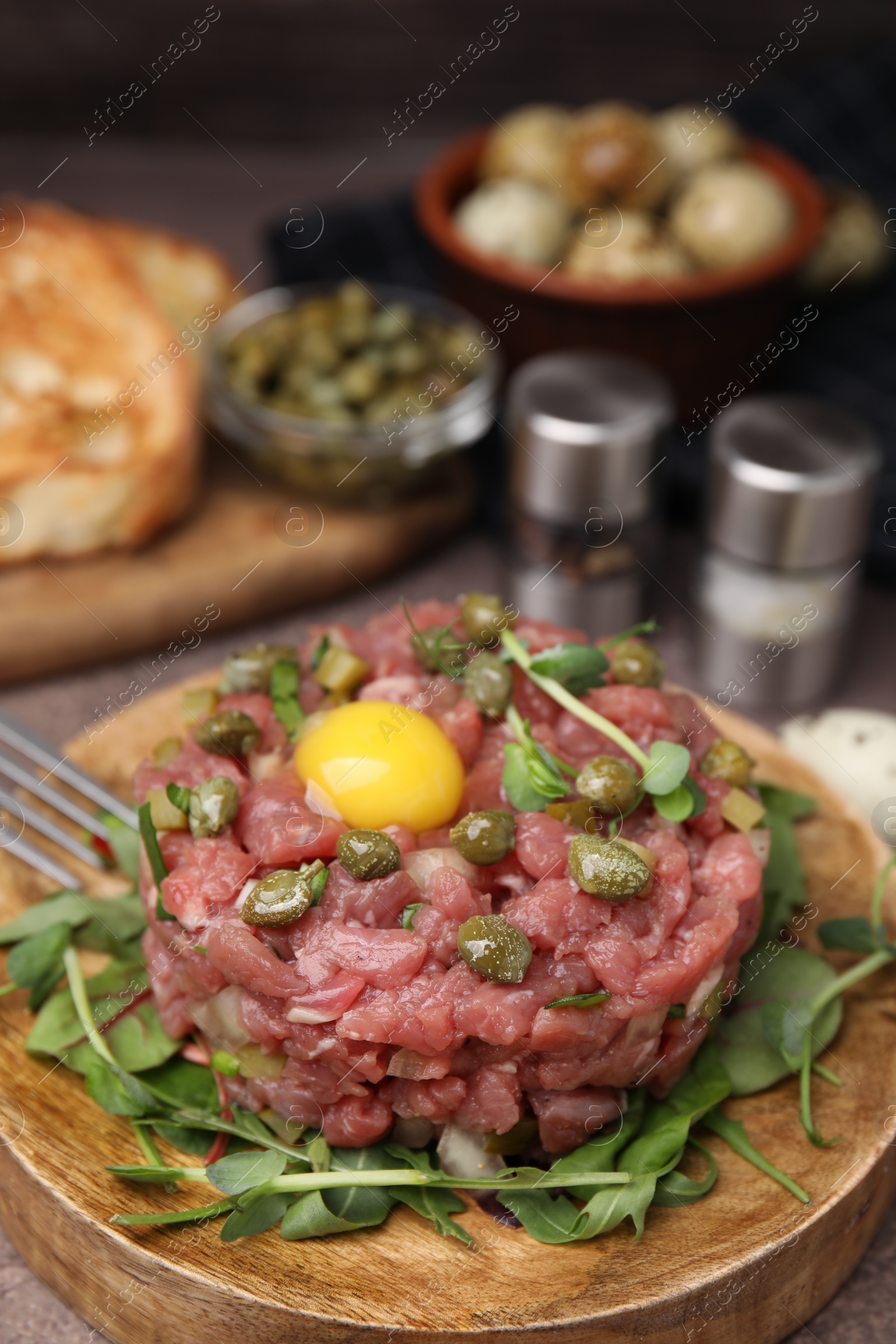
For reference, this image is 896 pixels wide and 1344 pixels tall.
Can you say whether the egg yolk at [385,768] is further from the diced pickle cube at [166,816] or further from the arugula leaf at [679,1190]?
the arugula leaf at [679,1190]

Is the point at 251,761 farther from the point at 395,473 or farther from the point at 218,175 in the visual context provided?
the point at 218,175

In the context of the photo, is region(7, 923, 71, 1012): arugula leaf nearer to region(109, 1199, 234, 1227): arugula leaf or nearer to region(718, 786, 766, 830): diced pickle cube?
region(109, 1199, 234, 1227): arugula leaf


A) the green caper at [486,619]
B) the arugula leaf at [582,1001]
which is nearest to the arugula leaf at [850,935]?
the arugula leaf at [582,1001]

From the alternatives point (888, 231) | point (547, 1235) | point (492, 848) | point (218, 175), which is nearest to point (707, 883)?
point (492, 848)

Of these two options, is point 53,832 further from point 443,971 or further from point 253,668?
point 443,971

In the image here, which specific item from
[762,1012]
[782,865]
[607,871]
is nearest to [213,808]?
[607,871]
